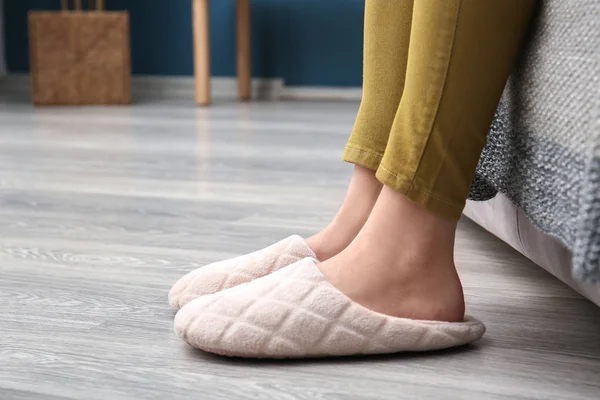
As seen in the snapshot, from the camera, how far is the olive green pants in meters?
0.50

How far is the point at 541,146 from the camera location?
515mm

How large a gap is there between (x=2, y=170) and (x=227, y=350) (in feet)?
3.33

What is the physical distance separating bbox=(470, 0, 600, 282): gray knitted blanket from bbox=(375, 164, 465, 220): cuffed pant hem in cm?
6

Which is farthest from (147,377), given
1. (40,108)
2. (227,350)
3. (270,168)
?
(40,108)

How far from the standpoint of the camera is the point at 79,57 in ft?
9.23

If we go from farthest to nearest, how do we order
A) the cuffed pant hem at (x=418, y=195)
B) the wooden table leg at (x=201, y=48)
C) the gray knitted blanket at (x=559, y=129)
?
the wooden table leg at (x=201, y=48), the cuffed pant hem at (x=418, y=195), the gray knitted blanket at (x=559, y=129)

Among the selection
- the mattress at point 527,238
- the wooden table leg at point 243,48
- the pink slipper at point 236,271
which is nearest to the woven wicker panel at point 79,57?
the wooden table leg at point 243,48

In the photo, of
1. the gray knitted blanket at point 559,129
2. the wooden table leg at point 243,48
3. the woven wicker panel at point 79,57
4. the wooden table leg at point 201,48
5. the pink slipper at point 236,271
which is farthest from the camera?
the wooden table leg at point 243,48

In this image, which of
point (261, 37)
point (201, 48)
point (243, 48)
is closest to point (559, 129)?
point (201, 48)

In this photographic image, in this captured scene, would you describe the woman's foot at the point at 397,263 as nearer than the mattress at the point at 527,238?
Yes

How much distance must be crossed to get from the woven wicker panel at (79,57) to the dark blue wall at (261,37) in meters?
0.35

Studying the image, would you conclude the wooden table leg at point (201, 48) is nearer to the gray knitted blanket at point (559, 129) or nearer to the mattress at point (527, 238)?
the mattress at point (527, 238)

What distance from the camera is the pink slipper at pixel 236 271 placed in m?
0.62

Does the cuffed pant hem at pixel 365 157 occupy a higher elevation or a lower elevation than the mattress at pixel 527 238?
higher
